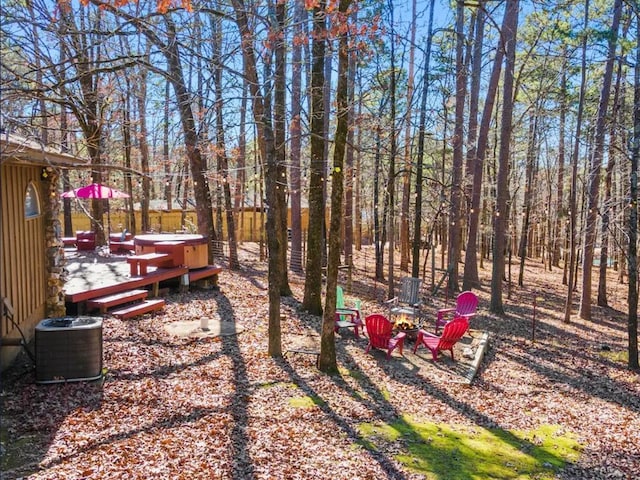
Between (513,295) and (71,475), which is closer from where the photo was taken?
(71,475)

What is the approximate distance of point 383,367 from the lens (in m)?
7.52

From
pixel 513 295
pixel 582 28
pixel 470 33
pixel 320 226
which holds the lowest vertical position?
pixel 513 295

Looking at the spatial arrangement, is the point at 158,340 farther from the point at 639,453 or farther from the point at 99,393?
the point at 639,453

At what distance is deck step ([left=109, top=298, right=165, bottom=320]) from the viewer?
8.38 metres

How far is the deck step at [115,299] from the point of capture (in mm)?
8320

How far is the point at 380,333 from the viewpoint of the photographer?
309 inches

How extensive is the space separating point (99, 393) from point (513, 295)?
14.0 meters

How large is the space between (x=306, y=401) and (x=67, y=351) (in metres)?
2.75

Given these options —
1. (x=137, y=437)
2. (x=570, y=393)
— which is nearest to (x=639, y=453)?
(x=570, y=393)

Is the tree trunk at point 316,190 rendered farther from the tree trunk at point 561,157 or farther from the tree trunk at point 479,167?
the tree trunk at point 561,157

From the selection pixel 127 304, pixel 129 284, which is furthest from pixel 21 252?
pixel 129 284

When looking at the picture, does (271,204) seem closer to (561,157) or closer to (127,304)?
(127,304)

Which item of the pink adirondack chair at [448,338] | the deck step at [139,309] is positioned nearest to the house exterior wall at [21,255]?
the deck step at [139,309]

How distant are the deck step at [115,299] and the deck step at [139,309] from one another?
0.40ft
